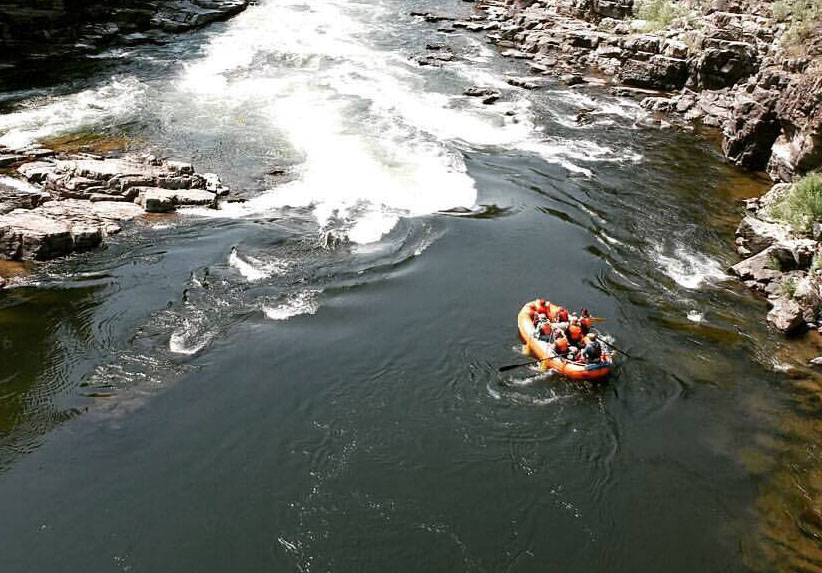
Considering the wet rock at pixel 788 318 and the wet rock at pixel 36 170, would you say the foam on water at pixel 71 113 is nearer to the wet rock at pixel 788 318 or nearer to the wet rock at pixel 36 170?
the wet rock at pixel 36 170

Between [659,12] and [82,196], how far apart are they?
1230 inches

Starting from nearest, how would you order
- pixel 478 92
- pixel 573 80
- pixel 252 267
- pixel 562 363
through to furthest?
pixel 562 363 → pixel 252 267 → pixel 478 92 → pixel 573 80

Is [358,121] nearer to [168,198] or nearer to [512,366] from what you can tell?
[168,198]

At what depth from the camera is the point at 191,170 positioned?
20.5m

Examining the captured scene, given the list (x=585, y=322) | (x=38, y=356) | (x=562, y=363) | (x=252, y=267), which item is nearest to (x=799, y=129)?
(x=585, y=322)

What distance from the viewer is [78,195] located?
18703 millimetres

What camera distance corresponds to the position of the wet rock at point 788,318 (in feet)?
49.7

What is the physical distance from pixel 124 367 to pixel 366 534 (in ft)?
21.1

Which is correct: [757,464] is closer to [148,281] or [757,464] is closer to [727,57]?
[148,281]

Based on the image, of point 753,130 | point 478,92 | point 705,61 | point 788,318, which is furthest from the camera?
point 478,92

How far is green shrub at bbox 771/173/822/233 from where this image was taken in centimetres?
1777

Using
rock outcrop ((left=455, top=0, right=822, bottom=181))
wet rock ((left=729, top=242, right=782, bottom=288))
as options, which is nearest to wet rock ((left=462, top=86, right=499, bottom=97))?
rock outcrop ((left=455, top=0, right=822, bottom=181))

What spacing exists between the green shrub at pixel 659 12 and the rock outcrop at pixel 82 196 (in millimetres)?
26505

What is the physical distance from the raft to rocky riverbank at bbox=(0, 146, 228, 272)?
1062cm
